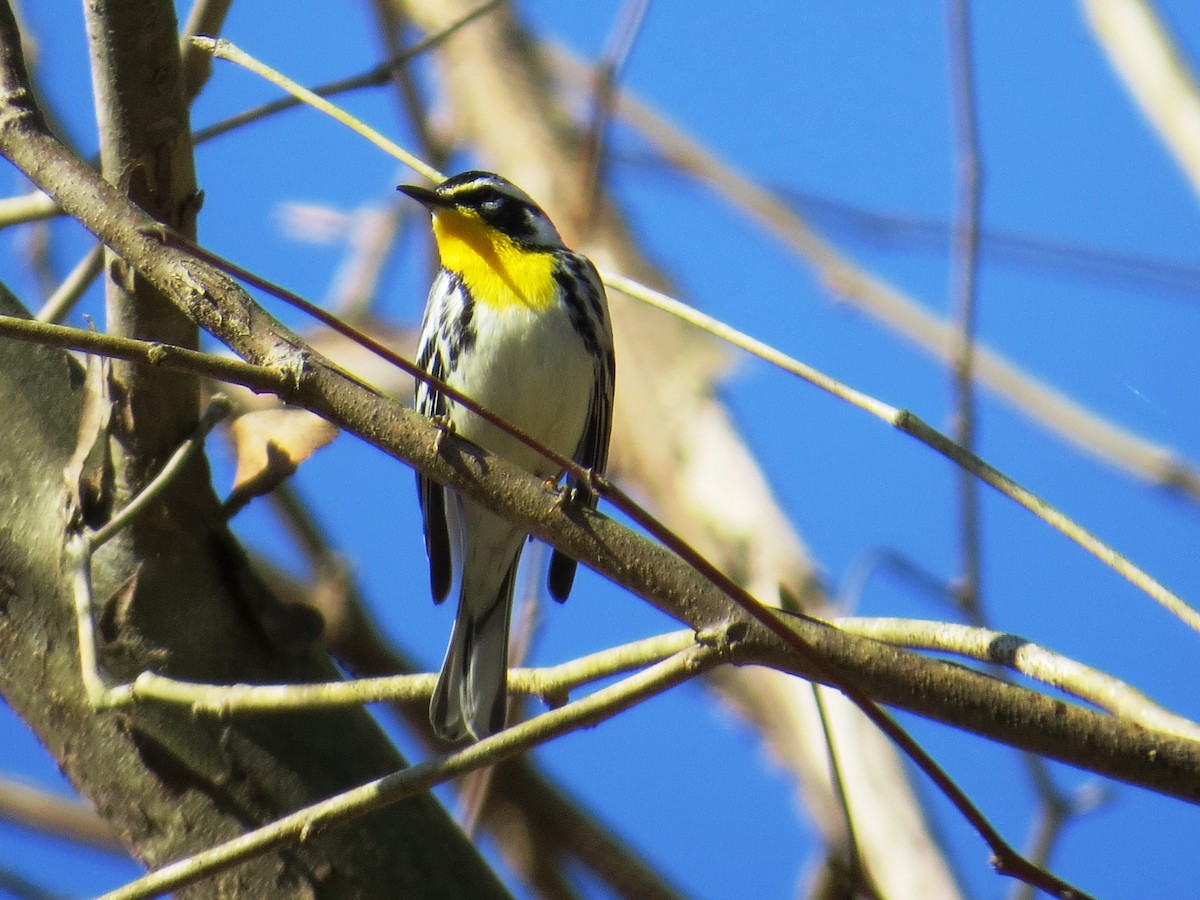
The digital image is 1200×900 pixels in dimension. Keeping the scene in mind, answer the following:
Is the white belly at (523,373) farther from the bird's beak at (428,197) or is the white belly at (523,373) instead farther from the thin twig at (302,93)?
the thin twig at (302,93)

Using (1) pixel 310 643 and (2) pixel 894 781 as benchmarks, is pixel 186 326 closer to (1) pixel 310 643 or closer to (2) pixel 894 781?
(1) pixel 310 643

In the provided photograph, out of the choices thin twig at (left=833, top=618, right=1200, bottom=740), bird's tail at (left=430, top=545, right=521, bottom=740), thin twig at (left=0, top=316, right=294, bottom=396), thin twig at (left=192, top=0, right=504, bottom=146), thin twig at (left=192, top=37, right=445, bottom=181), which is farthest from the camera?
A: bird's tail at (left=430, top=545, right=521, bottom=740)

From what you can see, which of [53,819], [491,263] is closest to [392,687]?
[491,263]

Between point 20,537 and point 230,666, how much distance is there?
350 millimetres

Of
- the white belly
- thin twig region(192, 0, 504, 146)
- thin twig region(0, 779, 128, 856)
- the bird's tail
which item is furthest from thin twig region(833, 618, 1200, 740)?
thin twig region(0, 779, 128, 856)

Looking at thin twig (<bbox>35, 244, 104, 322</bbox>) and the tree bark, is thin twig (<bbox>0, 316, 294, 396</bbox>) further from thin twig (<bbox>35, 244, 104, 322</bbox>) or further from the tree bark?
thin twig (<bbox>35, 244, 104, 322</bbox>)

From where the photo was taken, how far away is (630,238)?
19.9 ft

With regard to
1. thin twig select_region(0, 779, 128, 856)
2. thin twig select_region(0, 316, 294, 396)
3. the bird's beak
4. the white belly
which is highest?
the bird's beak

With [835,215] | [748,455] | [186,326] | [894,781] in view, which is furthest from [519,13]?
[186,326]

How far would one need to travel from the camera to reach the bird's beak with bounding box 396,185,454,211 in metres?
3.32

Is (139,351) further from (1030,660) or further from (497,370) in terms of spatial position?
(497,370)

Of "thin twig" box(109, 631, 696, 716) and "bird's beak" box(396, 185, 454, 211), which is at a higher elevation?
"bird's beak" box(396, 185, 454, 211)

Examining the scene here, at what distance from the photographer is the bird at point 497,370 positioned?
3281 millimetres

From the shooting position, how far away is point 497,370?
10.7 ft
